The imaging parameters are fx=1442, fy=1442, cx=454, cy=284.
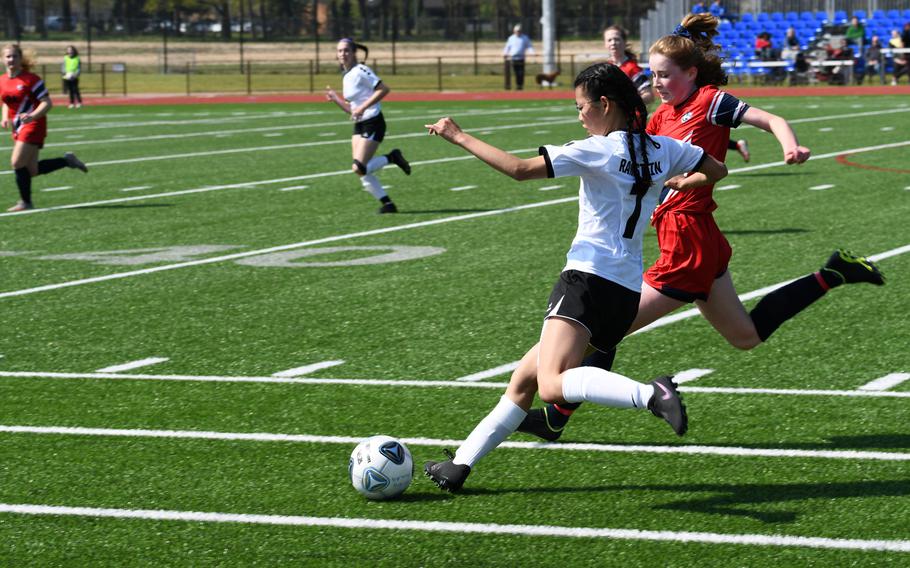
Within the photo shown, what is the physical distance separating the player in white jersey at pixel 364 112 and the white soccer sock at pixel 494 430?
406 inches

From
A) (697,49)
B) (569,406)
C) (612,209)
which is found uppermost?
(697,49)

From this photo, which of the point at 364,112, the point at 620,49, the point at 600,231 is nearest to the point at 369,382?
the point at 600,231

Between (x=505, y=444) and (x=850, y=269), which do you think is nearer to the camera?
(x=505, y=444)

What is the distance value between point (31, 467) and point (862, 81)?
40017mm

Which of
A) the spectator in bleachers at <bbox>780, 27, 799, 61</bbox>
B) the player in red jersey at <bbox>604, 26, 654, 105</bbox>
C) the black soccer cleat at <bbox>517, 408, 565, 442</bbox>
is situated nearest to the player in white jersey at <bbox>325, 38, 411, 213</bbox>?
the player in red jersey at <bbox>604, 26, 654, 105</bbox>

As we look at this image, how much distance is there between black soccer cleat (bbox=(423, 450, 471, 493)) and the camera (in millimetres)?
5797

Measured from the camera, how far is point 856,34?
4238 cm

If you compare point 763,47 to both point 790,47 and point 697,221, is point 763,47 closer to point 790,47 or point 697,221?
point 790,47

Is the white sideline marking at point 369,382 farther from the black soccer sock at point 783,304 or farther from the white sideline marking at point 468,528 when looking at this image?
the white sideline marking at point 468,528

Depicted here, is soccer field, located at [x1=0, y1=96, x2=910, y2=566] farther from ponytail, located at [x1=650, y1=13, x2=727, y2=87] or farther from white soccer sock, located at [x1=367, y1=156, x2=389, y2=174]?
ponytail, located at [x1=650, y1=13, x2=727, y2=87]

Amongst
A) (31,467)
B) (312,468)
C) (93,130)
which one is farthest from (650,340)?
(93,130)

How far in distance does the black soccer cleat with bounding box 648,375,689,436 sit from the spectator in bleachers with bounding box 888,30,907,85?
39.1 metres

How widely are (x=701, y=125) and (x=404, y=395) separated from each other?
214 cm

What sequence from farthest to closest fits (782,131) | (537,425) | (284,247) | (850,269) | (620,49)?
(620,49)
(284,247)
(850,269)
(782,131)
(537,425)
